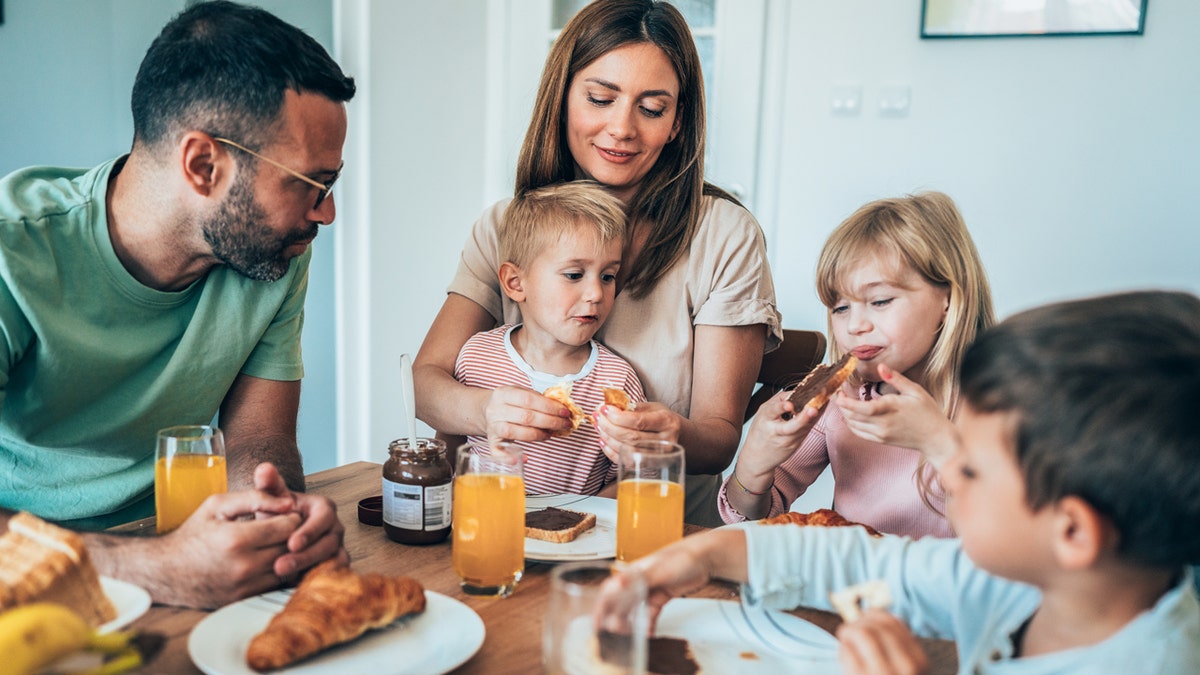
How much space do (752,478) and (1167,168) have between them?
247 centimetres

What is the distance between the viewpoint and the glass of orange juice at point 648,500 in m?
1.31

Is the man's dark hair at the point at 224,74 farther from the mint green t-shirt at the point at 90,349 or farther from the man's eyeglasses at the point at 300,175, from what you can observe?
the mint green t-shirt at the point at 90,349

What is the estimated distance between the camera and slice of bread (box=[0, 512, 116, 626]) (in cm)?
93

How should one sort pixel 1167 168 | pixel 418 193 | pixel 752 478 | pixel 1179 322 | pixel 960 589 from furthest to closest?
1. pixel 418 193
2. pixel 1167 168
3. pixel 752 478
4. pixel 960 589
5. pixel 1179 322

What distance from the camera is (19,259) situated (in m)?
1.53

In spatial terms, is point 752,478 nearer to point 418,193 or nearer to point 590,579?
point 590,579

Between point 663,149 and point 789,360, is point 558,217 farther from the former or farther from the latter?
point 789,360

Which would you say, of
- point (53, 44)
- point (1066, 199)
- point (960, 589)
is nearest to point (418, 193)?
point (53, 44)

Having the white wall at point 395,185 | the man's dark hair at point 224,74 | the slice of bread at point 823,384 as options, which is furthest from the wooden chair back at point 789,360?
the white wall at point 395,185

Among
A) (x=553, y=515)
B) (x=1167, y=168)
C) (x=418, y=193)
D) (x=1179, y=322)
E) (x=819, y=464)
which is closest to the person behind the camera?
(x=1179, y=322)

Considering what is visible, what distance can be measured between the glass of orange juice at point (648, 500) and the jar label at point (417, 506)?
0.28m

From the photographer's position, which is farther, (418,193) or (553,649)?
(418,193)

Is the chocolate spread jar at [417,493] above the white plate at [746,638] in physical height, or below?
above

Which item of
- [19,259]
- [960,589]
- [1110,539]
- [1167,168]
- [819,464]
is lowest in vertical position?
[819,464]
